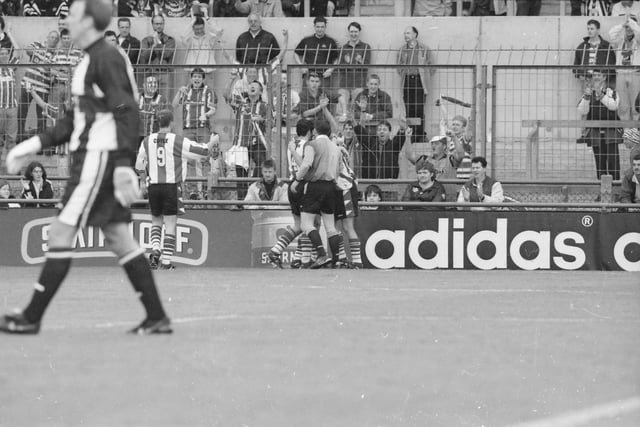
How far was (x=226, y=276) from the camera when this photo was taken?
14523mm

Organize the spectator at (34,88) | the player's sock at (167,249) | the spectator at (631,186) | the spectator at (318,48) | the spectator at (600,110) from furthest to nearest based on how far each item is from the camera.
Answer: the spectator at (318,48), the spectator at (34,88), the spectator at (600,110), the spectator at (631,186), the player's sock at (167,249)

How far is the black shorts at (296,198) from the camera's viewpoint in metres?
16.2

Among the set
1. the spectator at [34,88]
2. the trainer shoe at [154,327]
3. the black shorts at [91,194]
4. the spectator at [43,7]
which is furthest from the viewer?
the spectator at [43,7]

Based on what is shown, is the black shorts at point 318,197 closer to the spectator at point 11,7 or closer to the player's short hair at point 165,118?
the player's short hair at point 165,118

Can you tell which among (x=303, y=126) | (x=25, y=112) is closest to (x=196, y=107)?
(x=303, y=126)

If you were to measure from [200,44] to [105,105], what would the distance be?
1238 cm

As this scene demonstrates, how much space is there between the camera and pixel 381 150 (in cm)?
1711

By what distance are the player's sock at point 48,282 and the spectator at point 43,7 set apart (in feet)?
44.6

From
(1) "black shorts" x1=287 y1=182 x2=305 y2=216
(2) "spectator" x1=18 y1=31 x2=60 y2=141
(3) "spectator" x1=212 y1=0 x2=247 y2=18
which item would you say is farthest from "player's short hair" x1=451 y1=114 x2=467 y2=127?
(2) "spectator" x1=18 y1=31 x2=60 y2=141

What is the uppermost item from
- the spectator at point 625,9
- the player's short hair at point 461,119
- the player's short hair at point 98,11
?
the spectator at point 625,9

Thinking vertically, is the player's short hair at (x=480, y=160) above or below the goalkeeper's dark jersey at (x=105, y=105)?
below

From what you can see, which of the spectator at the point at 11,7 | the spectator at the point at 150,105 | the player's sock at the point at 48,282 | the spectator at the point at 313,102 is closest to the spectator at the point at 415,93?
the spectator at the point at 313,102

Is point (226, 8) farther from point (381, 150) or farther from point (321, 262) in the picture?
point (321, 262)

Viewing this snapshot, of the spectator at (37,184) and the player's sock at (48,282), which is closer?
the player's sock at (48,282)
